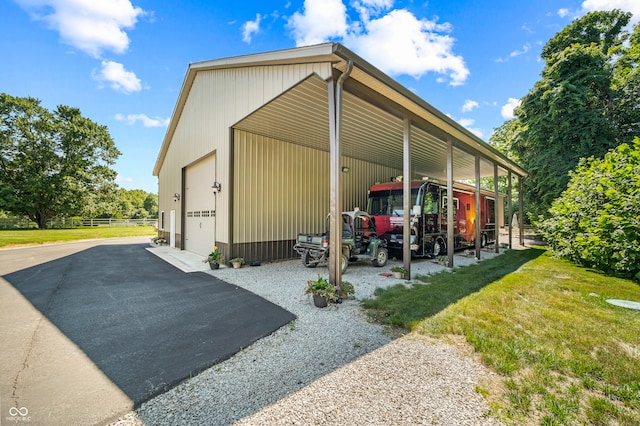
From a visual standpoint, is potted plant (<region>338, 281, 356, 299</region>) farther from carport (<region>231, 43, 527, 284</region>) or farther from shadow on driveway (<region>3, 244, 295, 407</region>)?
shadow on driveway (<region>3, 244, 295, 407</region>)

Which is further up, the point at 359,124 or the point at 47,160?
the point at 47,160

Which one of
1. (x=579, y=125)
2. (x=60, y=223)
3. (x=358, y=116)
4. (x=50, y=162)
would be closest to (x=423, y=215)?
(x=358, y=116)

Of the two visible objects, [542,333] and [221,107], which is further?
[221,107]

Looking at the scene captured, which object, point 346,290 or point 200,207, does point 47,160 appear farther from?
point 346,290

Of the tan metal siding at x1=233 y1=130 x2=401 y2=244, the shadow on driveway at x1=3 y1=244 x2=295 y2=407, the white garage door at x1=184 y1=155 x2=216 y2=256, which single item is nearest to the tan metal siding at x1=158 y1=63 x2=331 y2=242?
the white garage door at x1=184 y1=155 x2=216 y2=256

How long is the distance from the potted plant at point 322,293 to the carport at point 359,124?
340 mm

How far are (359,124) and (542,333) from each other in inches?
257

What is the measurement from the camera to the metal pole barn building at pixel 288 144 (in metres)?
4.96

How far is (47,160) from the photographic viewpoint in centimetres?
2622

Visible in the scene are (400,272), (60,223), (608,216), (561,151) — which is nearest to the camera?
(608,216)

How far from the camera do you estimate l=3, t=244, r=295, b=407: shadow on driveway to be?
2.55 meters

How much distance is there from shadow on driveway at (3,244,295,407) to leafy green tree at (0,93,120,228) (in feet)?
89.3

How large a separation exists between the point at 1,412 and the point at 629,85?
74.7 ft

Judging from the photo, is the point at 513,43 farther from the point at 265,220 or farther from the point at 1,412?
the point at 1,412
